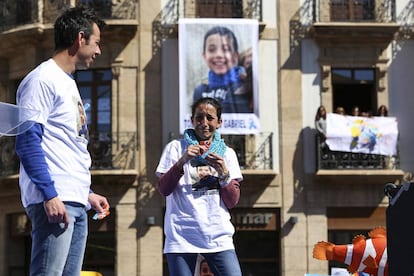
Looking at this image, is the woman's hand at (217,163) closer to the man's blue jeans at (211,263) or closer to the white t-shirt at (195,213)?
the white t-shirt at (195,213)

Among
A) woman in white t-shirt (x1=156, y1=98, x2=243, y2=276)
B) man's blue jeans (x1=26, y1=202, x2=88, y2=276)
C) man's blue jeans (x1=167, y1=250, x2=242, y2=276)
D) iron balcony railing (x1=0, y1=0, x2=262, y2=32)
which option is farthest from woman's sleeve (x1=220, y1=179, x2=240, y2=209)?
iron balcony railing (x1=0, y1=0, x2=262, y2=32)

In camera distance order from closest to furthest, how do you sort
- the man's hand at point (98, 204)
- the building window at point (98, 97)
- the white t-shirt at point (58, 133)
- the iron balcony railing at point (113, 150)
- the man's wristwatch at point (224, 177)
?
the white t-shirt at point (58, 133), the man's hand at point (98, 204), the man's wristwatch at point (224, 177), the iron balcony railing at point (113, 150), the building window at point (98, 97)

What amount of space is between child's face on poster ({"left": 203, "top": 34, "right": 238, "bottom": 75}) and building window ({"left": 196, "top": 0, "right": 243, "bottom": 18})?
0.85 metres

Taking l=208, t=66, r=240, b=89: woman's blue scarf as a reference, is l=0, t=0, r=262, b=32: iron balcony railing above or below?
above

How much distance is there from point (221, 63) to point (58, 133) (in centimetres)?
1647

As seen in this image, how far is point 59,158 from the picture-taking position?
485 centimetres

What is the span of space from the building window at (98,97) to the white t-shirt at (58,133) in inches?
652

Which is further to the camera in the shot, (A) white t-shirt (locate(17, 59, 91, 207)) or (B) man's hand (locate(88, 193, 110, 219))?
(B) man's hand (locate(88, 193, 110, 219))

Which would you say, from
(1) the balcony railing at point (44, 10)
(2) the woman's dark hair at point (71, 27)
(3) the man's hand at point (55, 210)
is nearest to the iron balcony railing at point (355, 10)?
(1) the balcony railing at point (44, 10)

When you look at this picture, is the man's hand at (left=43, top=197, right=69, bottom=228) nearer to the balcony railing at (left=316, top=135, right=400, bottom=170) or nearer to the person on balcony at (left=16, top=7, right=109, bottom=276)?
the person on balcony at (left=16, top=7, right=109, bottom=276)

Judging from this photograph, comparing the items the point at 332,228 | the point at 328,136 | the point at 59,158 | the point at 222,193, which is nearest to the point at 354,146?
the point at 328,136

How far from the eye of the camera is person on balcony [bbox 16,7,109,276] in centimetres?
463

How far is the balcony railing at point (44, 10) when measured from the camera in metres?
21.6

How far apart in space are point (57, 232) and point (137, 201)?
54.3 ft
